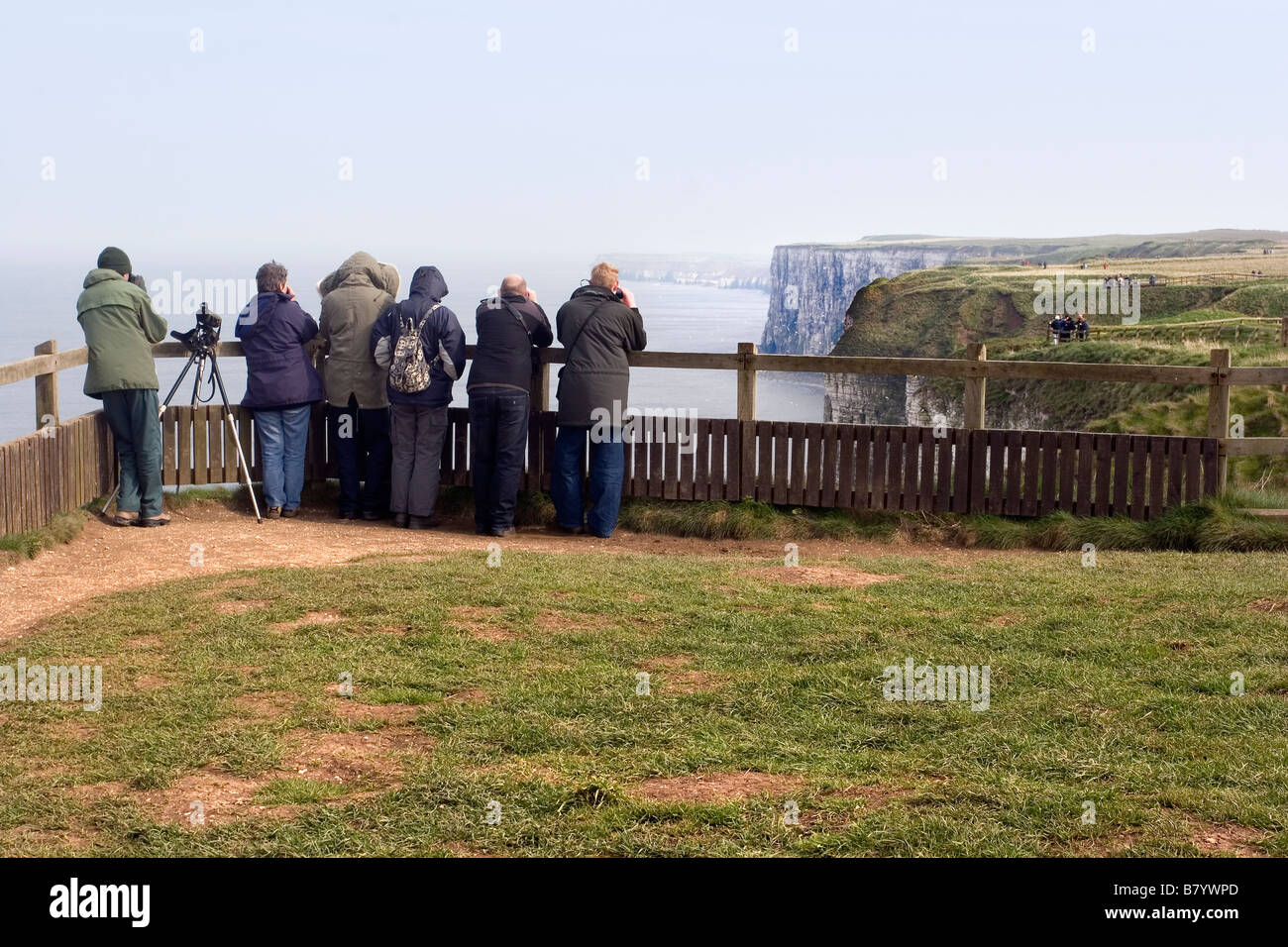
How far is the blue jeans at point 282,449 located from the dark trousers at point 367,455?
0.35 metres

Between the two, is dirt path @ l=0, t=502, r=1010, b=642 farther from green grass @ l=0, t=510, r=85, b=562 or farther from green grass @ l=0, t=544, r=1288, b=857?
green grass @ l=0, t=544, r=1288, b=857

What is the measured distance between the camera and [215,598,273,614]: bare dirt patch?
27.5 ft

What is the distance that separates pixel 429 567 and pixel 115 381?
151 inches

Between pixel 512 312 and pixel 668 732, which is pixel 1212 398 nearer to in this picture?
pixel 512 312

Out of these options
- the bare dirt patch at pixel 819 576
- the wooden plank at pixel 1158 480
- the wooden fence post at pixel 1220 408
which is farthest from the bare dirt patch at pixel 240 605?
the wooden fence post at pixel 1220 408

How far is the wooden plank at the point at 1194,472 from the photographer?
40.9 ft

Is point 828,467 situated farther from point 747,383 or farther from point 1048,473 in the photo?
point 1048,473

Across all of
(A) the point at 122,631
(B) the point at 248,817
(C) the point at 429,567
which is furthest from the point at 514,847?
(C) the point at 429,567

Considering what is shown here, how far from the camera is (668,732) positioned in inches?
241

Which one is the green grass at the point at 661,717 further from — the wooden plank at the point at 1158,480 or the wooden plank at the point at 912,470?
the wooden plank at the point at 912,470

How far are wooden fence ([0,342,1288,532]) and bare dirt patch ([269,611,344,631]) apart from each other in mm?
4581

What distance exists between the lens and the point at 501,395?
1263cm

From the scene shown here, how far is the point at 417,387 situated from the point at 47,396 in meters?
3.00
